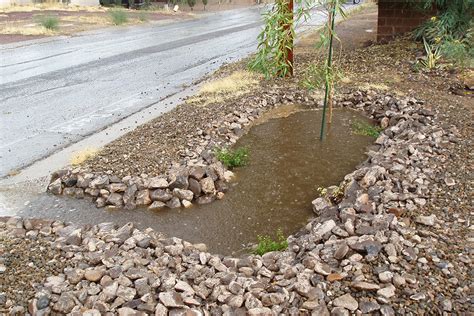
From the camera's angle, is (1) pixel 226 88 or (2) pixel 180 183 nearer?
(2) pixel 180 183

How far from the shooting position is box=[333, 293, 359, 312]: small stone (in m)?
3.30

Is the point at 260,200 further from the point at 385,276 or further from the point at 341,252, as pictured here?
the point at 385,276

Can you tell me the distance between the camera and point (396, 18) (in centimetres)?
1417

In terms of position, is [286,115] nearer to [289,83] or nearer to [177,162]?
[289,83]

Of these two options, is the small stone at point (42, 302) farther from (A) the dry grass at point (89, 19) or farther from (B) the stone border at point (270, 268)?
(A) the dry grass at point (89, 19)

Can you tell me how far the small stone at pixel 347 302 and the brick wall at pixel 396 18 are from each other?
12.3 meters

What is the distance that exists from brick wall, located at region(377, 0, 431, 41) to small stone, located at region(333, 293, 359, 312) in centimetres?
1231

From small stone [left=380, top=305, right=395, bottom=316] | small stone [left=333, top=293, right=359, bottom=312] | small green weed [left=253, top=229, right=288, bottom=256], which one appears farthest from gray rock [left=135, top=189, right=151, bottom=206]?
small stone [left=380, top=305, right=395, bottom=316]

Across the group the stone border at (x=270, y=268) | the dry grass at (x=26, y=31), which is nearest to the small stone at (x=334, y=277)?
the stone border at (x=270, y=268)

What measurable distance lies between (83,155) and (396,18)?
36.3ft

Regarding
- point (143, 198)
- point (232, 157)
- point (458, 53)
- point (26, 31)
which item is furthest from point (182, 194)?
point (26, 31)

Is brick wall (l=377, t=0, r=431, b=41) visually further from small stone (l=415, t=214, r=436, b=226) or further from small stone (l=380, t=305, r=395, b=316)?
small stone (l=380, t=305, r=395, b=316)

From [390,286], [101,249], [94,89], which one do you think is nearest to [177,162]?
[101,249]

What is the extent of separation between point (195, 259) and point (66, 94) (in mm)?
7416
